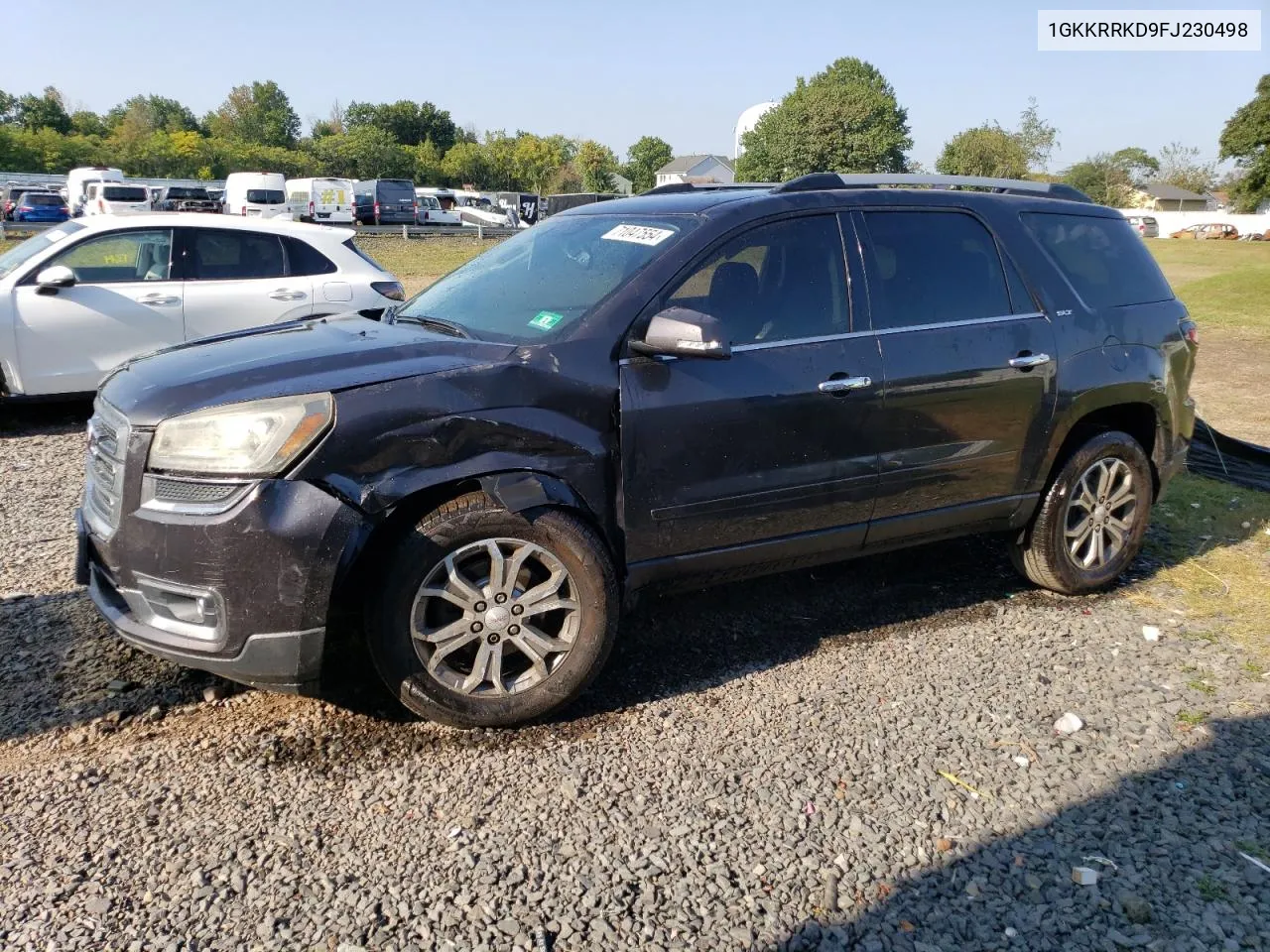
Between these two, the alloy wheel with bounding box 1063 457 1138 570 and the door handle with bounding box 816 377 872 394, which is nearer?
the door handle with bounding box 816 377 872 394

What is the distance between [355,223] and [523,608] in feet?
137

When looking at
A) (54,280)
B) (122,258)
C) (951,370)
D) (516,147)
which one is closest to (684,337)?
(951,370)

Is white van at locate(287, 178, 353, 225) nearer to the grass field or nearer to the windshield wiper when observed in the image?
the grass field

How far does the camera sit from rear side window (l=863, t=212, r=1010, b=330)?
4172mm

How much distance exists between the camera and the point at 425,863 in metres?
2.79

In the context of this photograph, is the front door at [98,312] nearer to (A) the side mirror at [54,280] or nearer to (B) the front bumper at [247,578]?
(A) the side mirror at [54,280]

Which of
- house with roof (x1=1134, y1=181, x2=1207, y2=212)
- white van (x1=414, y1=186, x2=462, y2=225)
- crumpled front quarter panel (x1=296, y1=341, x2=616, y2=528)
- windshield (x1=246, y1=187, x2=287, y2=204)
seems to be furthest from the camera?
house with roof (x1=1134, y1=181, x2=1207, y2=212)

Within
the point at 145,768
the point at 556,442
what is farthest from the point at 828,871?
the point at 145,768

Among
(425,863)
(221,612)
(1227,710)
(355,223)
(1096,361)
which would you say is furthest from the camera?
(355,223)

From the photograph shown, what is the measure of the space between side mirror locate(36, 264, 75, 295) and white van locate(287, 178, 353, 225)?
35.8 meters

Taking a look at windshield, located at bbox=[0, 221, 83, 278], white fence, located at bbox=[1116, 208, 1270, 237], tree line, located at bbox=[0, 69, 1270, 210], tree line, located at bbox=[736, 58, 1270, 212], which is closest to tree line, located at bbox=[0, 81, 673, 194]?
tree line, located at bbox=[0, 69, 1270, 210]

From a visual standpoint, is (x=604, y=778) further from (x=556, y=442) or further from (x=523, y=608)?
(x=556, y=442)

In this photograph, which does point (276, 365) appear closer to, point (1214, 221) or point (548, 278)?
point (548, 278)

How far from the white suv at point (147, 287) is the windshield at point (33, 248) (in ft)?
0.05
